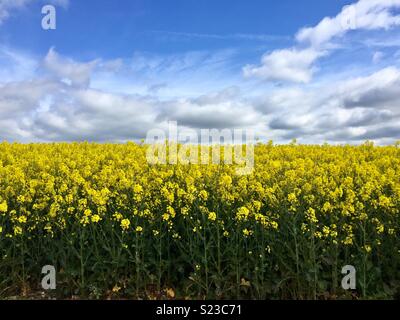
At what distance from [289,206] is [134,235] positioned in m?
2.66

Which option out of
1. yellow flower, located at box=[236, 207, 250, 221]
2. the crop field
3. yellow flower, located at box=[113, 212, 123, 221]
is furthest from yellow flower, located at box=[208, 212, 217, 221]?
yellow flower, located at box=[113, 212, 123, 221]

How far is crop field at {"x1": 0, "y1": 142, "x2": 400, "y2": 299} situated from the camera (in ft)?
22.7

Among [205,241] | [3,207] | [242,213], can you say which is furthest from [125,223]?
[3,207]

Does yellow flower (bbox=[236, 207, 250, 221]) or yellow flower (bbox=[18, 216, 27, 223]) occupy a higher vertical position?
yellow flower (bbox=[236, 207, 250, 221])

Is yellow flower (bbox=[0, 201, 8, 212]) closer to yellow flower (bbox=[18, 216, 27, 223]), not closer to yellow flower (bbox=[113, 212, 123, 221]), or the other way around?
yellow flower (bbox=[18, 216, 27, 223])

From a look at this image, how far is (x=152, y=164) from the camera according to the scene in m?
10.4

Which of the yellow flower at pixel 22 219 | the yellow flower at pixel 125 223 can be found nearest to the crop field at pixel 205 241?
the yellow flower at pixel 125 223

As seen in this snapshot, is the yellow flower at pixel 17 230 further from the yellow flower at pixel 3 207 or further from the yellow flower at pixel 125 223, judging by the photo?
the yellow flower at pixel 125 223

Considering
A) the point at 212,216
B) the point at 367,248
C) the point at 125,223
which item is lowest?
the point at 367,248

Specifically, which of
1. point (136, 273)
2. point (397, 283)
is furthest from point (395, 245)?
point (136, 273)

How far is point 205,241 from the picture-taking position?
6.99 meters

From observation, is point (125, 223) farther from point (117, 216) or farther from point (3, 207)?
point (3, 207)

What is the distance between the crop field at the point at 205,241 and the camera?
6930mm
